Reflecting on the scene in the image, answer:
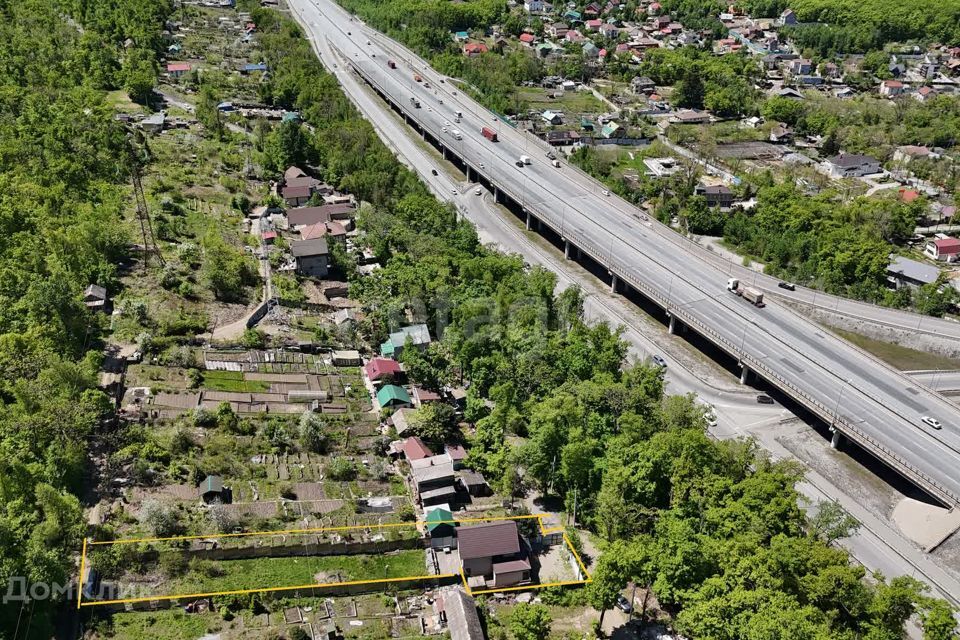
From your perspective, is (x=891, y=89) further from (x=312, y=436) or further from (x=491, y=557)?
(x=491, y=557)

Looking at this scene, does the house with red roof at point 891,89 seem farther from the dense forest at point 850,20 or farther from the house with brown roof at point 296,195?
the house with brown roof at point 296,195

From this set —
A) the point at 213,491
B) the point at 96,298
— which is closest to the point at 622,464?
the point at 213,491

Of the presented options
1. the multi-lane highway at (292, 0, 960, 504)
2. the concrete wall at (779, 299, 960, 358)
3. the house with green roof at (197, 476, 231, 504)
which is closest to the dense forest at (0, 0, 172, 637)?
the house with green roof at (197, 476, 231, 504)

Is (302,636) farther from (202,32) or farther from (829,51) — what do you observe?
(829,51)

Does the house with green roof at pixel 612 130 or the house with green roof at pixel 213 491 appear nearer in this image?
the house with green roof at pixel 213 491

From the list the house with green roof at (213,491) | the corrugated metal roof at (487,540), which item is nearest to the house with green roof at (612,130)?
the corrugated metal roof at (487,540)
